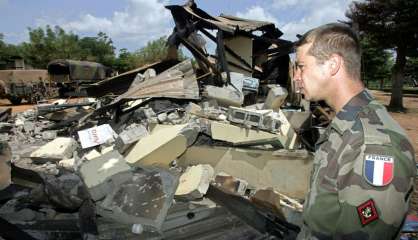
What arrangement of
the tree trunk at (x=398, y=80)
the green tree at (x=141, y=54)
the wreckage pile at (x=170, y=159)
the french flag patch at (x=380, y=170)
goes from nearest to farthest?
the french flag patch at (x=380, y=170) → the wreckage pile at (x=170, y=159) → the tree trunk at (x=398, y=80) → the green tree at (x=141, y=54)

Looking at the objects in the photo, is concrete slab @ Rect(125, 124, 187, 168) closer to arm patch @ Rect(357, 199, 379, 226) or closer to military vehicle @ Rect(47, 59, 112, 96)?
arm patch @ Rect(357, 199, 379, 226)

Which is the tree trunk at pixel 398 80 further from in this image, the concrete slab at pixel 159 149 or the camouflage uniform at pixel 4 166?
the camouflage uniform at pixel 4 166

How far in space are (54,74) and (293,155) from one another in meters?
17.3

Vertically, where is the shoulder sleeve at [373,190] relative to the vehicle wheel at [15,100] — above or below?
below

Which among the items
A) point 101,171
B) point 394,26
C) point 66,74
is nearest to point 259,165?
point 101,171

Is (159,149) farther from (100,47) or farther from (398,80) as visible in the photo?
(100,47)

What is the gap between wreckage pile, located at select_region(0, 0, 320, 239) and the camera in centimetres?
370

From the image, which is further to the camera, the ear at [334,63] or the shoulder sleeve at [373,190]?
the ear at [334,63]

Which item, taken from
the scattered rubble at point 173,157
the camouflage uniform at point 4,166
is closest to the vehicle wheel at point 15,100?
the scattered rubble at point 173,157

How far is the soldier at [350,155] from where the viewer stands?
3.44ft

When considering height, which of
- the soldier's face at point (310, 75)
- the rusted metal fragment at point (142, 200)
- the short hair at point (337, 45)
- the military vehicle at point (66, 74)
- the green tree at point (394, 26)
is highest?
the green tree at point (394, 26)

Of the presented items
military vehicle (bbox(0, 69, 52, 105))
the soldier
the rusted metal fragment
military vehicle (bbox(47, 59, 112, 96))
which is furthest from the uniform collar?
military vehicle (bbox(47, 59, 112, 96))

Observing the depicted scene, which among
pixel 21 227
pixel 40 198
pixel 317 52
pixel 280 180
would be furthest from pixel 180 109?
pixel 317 52

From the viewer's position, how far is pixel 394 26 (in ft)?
47.9
